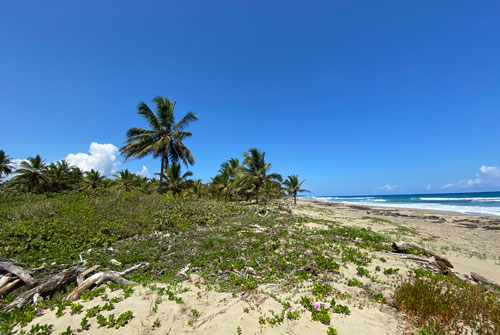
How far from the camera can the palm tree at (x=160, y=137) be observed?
16844 mm

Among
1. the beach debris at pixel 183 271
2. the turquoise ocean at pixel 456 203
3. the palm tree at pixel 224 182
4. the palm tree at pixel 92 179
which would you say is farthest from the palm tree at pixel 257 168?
the turquoise ocean at pixel 456 203

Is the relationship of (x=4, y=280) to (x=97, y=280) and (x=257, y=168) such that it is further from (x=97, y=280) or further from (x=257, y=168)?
(x=257, y=168)

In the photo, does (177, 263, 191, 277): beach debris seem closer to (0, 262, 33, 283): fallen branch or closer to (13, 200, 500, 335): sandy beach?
(13, 200, 500, 335): sandy beach

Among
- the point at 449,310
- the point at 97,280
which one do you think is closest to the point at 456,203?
the point at 449,310

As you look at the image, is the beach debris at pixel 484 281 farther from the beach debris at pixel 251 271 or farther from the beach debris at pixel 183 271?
the beach debris at pixel 183 271

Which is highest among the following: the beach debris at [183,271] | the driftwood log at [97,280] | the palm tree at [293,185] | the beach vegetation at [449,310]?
the palm tree at [293,185]

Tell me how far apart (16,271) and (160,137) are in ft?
46.1

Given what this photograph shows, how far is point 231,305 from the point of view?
145 inches

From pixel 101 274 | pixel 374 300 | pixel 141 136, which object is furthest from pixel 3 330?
pixel 141 136

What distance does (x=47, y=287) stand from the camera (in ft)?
13.7

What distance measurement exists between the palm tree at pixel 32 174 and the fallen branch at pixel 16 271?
2178 cm

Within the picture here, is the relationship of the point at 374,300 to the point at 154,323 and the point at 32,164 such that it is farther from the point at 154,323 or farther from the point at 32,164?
the point at 32,164

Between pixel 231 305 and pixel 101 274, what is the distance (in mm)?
3401

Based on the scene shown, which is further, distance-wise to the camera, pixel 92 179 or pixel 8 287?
pixel 92 179
